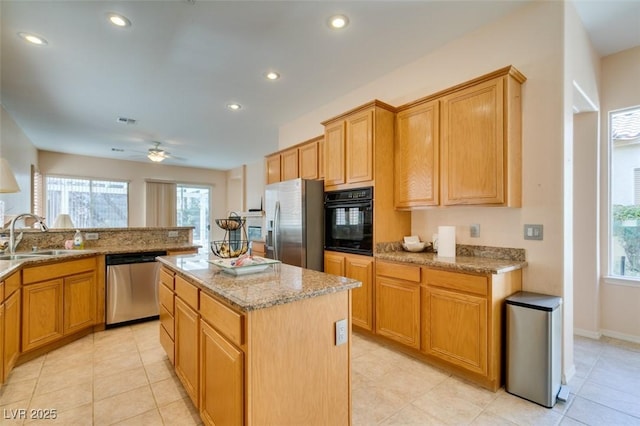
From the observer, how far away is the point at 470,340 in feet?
7.18

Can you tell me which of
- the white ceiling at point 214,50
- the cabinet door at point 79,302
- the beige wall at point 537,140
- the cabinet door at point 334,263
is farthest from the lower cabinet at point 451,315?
the cabinet door at point 79,302

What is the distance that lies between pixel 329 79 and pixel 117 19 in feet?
6.90

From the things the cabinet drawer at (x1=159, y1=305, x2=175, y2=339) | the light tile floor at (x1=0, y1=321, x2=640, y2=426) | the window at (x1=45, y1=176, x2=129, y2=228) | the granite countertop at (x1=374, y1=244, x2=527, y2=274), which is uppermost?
the window at (x1=45, y1=176, x2=129, y2=228)

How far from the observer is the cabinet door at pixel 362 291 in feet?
9.75

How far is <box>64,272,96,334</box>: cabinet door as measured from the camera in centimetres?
296

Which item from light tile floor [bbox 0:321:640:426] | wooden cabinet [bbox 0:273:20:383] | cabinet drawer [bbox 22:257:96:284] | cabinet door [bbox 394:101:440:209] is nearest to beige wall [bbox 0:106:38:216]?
cabinet drawer [bbox 22:257:96:284]

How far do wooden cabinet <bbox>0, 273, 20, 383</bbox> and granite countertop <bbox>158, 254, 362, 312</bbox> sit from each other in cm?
140

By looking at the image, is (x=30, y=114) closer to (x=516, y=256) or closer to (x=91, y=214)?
(x=91, y=214)

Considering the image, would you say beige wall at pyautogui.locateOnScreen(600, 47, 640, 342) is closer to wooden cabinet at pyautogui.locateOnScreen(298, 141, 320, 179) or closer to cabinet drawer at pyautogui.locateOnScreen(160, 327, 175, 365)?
wooden cabinet at pyautogui.locateOnScreen(298, 141, 320, 179)

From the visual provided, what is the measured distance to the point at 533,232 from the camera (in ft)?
7.61

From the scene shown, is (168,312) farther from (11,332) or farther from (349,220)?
(349,220)

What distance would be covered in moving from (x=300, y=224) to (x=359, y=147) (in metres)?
1.13

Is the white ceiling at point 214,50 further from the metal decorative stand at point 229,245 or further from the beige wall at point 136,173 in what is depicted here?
the beige wall at point 136,173

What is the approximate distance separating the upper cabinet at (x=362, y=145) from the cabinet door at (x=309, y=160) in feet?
2.11
